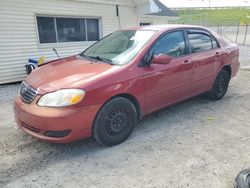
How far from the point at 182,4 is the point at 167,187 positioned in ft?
153

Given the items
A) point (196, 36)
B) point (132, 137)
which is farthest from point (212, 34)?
point (132, 137)

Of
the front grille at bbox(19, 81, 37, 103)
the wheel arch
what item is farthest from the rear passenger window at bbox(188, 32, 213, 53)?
the front grille at bbox(19, 81, 37, 103)

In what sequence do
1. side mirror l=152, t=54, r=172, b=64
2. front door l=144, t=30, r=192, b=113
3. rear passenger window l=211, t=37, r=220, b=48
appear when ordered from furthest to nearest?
rear passenger window l=211, t=37, r=220, b=48 → front door l=144, t=30, r=192, b=113 → side mirror l=152, t=54, r=172, b=64

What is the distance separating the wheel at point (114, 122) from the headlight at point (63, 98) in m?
0.40

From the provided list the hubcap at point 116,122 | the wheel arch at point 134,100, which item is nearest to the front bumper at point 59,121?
the hubcap at point 116,122

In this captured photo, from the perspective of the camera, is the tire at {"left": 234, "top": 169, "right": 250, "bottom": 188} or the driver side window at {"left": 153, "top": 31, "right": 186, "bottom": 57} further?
the driver side window at {"left": 153, "top": 31, "right": 186, "bottom": 57}

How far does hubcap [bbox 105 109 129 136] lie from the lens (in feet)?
11.6

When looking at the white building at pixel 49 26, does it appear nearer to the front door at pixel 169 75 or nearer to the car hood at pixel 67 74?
the car hood at pixel 67 74

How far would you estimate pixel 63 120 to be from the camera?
3111 millimetres

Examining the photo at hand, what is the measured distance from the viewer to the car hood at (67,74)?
329 centimetres

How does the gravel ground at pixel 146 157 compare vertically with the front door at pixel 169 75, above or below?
below

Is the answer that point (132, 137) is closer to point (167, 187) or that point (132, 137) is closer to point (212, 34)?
point (167, 187)

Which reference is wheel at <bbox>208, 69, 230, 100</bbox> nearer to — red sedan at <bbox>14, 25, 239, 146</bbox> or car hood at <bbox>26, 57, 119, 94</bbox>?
red sedan at <bbox>14, 25, 239, 146</bbox>

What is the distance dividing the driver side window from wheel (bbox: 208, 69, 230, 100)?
4.63 ft
